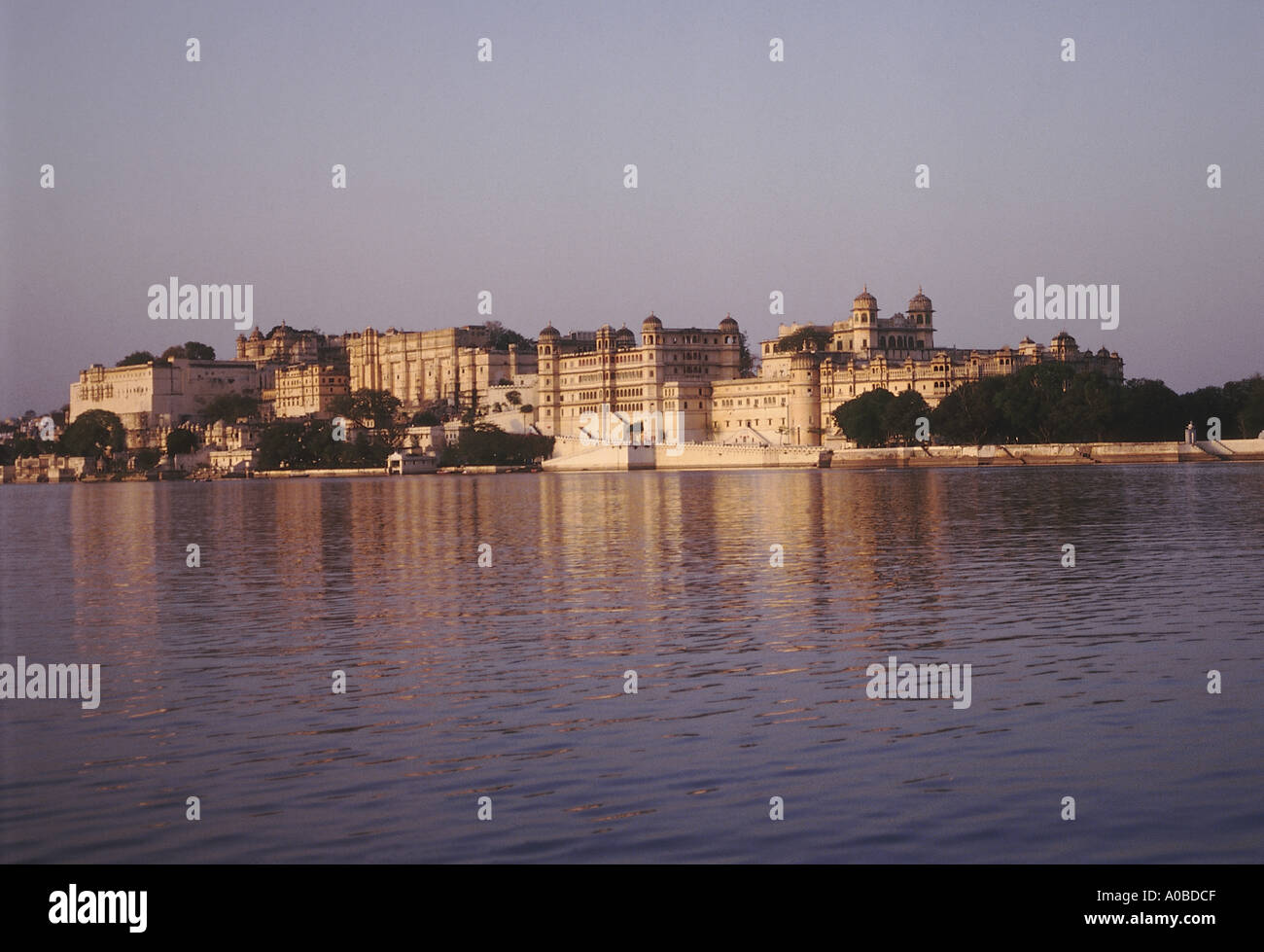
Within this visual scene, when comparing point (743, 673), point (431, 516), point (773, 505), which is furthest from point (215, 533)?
point (743, 673)

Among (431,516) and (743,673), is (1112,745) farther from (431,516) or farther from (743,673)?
(431,516)

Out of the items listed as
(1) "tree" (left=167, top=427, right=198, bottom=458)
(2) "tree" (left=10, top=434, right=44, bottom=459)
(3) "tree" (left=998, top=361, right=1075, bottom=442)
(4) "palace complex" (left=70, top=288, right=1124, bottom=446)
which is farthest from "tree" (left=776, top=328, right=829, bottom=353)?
(2) "tree" (left=10, top=434, right=44, bottom=459)

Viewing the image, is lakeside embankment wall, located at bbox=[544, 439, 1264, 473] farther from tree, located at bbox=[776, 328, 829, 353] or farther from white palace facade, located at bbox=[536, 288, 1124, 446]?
tree, located at bbox=[776, 328, 829, 353]

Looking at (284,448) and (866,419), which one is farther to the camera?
(284,448)

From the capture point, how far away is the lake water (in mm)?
9930

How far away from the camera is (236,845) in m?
9.81

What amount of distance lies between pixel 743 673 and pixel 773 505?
129ft

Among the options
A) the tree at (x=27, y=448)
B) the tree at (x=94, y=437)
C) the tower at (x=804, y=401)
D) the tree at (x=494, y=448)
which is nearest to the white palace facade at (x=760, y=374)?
the tower at (x=804, y=401)

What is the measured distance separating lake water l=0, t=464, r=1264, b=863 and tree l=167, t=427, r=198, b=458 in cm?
13788

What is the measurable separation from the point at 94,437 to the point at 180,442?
9.76m

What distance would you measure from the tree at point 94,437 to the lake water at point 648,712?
142581mm

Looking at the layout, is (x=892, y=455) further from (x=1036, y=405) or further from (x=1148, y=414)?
(x=1148, y=414)

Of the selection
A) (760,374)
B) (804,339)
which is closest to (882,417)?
(760,374)

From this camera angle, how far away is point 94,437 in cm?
16700
